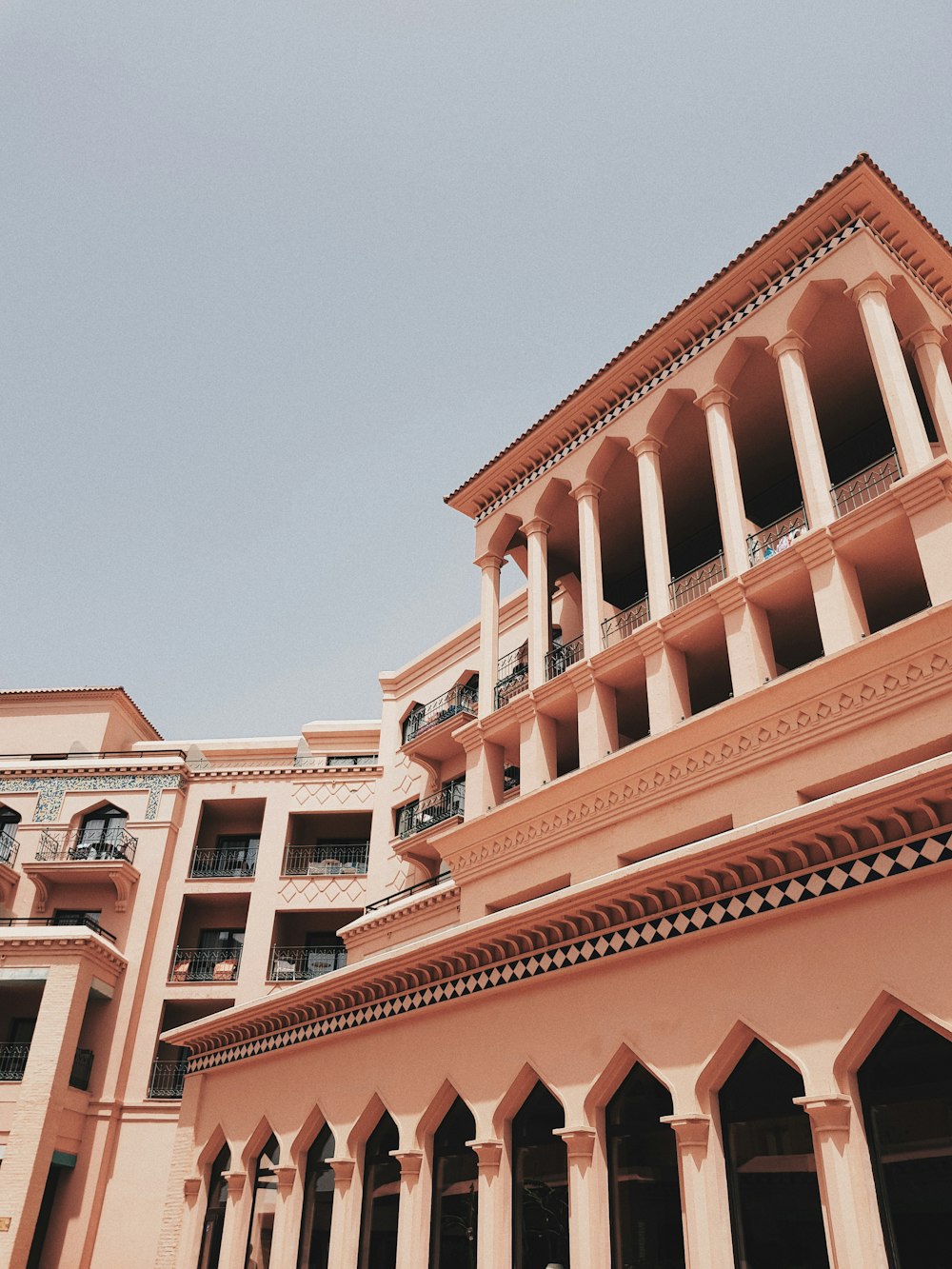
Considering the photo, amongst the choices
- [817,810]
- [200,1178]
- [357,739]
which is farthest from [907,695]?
[357,739]

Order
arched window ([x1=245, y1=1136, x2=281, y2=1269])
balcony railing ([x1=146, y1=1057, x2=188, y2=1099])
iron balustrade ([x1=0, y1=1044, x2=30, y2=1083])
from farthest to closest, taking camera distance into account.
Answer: balcony railing ([x1=146, y1=1057, x2=188, y2=1099]) → iron balustrade ([x1=0, y1=1044, x2=30, y2=1083]) → arched window ([x1=245, y1=1136, x2=281, y2=1269])

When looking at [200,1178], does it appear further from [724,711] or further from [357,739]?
[357,739]

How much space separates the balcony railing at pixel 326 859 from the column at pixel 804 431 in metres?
18.6

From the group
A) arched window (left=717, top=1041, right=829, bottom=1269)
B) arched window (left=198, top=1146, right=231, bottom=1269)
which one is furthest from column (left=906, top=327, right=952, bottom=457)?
arched window (left=198, top=1146, right=231, bottom=1269)

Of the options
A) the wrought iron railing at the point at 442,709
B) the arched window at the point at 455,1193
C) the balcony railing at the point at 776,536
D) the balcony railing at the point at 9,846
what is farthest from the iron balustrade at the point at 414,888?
the arched window at the point at 455,1193

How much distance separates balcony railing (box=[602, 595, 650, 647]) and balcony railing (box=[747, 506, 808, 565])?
2011mm

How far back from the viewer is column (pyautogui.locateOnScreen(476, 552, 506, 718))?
17516 millimetres

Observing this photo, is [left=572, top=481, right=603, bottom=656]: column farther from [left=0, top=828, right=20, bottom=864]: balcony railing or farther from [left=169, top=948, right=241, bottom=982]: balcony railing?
[left=0, top=828, right=20, bottom=864]: balcony railing

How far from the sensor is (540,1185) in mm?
7555

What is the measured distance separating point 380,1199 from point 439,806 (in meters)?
15.9

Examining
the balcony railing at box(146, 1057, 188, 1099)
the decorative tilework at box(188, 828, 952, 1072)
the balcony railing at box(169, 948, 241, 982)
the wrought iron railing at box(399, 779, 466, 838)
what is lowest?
the decorative tilework at box(188, 828, 952, 1072)

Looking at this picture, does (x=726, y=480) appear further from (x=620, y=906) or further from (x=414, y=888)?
(x=414, y=888)

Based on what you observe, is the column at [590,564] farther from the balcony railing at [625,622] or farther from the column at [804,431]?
the column at [804,431]

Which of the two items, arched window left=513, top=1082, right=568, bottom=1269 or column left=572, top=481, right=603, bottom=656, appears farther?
column left=572, top=481, right=603, bottom=656
